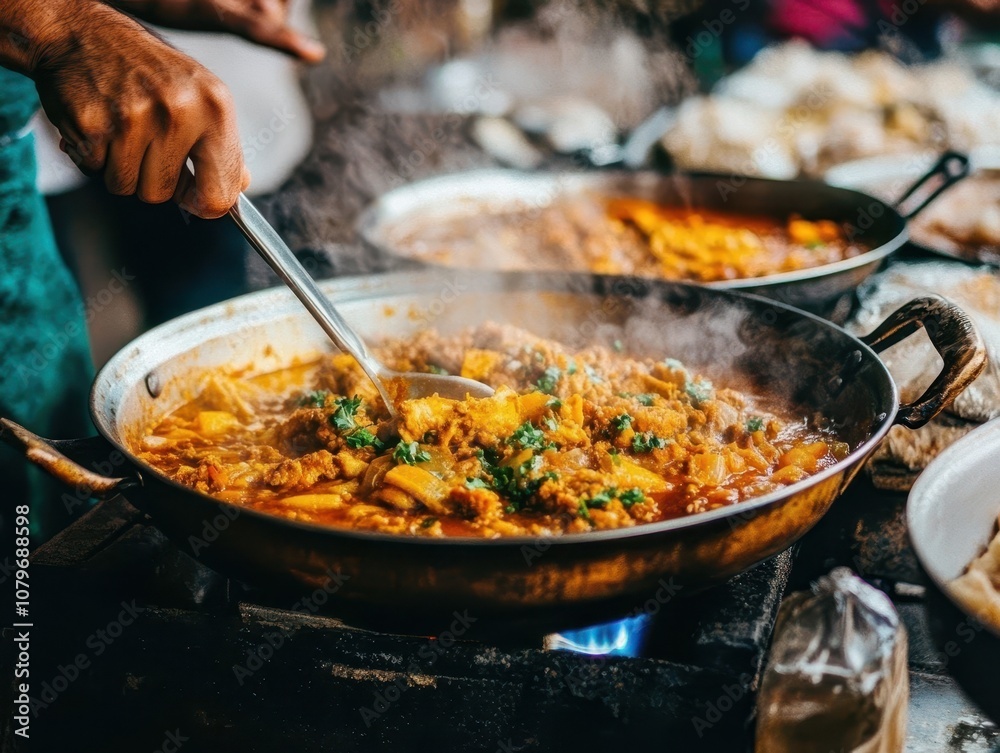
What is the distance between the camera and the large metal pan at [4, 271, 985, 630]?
1.61 m

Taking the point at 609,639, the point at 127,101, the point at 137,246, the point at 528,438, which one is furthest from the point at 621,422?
the point at 137,246

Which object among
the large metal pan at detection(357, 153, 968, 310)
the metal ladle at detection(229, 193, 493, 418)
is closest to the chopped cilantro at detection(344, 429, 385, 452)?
the metal ladle at detection(229, 193, 493, 418)

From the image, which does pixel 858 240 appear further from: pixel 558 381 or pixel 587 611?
pixel 587 611

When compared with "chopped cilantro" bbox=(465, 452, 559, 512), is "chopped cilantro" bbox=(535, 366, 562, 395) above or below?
below

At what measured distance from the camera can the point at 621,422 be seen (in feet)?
7.46

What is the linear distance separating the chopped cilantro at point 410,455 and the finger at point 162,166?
832 millimetres

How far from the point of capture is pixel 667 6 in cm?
880

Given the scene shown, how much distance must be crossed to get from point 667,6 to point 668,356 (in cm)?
706

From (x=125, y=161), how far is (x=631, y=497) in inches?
55.0

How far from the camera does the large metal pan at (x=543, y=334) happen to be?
1612mm

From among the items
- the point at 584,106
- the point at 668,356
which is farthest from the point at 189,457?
the point at 584,106

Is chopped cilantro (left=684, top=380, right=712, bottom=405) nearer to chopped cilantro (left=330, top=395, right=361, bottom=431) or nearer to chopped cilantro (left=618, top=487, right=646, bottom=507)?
chopped cilantro (left=618, top=487, right=646, bottom=507)

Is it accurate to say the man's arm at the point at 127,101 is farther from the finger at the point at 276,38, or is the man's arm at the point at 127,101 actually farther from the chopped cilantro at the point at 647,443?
the finger at the point at 276,38

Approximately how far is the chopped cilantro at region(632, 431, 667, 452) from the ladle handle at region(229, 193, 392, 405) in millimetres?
717
